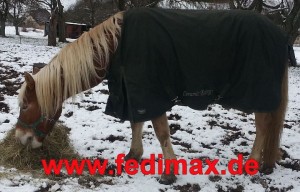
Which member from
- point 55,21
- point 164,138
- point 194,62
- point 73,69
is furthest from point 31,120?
point 55,21

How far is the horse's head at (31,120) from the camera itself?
3.24 meters

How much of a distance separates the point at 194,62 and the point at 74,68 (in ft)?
3.77

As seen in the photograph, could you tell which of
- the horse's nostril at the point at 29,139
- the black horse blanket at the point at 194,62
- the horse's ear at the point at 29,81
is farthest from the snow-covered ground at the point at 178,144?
the horse's ear at the point at 29,81

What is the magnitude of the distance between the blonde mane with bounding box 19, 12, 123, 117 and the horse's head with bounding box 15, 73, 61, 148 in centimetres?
4

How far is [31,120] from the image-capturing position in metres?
3.30

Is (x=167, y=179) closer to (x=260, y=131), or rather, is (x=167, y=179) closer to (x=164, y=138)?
(x=164, y=138)

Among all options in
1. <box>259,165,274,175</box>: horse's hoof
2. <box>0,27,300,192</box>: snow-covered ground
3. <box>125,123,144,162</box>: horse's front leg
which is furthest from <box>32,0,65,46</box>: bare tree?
<box>259,165,274,175</box>: horse's hoof

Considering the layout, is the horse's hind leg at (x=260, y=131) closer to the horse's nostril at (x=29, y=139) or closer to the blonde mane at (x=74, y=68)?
the blonde mane at (x=74, y=68)

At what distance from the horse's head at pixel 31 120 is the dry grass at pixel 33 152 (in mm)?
159

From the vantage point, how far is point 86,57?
328 cm

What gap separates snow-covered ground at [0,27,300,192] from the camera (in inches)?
126

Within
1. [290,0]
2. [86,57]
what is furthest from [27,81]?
[290,0]

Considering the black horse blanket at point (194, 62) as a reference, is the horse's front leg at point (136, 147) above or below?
below

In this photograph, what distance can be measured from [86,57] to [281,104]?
2098mm
